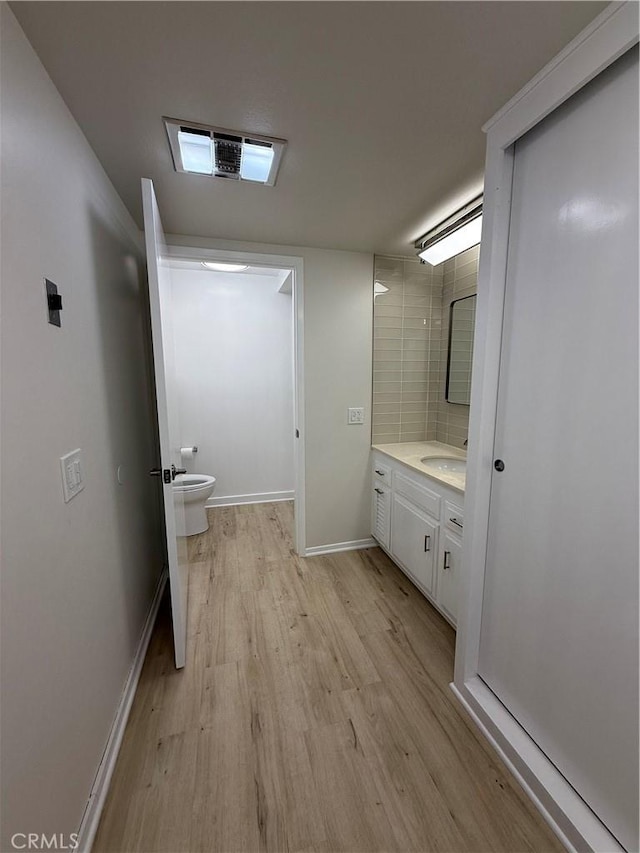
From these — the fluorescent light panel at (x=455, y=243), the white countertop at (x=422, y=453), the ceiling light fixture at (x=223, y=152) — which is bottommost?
the white countertop at (x=422, y=453)

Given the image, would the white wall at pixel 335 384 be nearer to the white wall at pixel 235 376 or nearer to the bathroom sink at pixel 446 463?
the bathroom sink at pixel 446 463

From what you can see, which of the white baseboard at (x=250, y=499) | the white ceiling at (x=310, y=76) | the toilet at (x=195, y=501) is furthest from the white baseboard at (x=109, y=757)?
the white ceiling at (x=310, y=76)

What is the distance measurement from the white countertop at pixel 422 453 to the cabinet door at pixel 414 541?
0.86ft

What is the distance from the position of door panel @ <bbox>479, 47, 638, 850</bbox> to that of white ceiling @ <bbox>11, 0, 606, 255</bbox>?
256 mm

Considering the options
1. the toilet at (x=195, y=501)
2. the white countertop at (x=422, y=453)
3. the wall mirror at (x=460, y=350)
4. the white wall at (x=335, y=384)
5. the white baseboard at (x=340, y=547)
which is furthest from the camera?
the toilet at (x=195, y=501)

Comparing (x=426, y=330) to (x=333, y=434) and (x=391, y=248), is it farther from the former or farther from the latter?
(x=333, y=434)

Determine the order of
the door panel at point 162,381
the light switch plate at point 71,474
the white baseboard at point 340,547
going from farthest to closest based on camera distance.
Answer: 1. the white baseboard at point 340,547
2. the door panel at point 162,381
3. the light switch plate at point 71,474

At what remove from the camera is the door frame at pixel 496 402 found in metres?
0.90

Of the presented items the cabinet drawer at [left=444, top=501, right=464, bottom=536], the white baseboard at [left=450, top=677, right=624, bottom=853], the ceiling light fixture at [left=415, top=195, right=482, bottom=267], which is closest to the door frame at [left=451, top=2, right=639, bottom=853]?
the white baseboard at [left=450, top=677, right=624, bottom=853]

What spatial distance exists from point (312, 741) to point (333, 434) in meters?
1.70

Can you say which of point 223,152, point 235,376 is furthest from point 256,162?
point 235,376

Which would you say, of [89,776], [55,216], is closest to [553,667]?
[89,776]

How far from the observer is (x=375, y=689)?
1.57 metres

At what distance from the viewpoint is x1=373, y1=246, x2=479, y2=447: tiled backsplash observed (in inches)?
99.3
